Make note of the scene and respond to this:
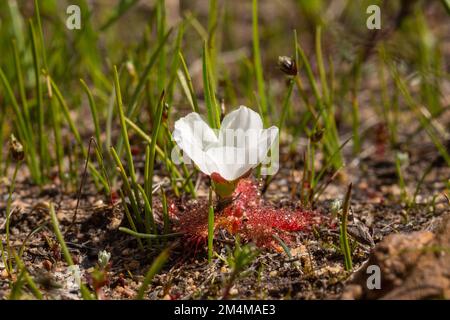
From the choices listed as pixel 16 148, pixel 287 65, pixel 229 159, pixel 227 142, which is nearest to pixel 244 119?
pixel 227 142

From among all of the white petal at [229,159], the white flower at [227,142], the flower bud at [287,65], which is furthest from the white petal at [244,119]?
the flower bud at [287,65]

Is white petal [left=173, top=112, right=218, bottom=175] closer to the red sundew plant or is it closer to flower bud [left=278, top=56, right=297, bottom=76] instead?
the red sundew plant

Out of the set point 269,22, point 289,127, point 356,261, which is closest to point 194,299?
point 356,261

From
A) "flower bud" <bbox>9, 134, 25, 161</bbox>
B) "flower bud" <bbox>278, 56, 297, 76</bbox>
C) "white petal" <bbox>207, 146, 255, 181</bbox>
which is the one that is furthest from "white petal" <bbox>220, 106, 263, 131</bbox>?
"flower bud" <bbox>9, 134, 25, 161</bbox>

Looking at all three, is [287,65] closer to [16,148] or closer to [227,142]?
[227,142]

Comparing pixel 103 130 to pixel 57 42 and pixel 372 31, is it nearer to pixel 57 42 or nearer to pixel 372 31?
pixel 57 42
